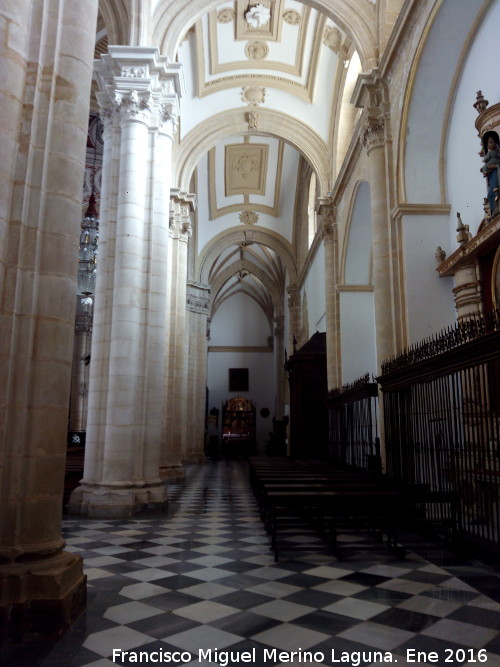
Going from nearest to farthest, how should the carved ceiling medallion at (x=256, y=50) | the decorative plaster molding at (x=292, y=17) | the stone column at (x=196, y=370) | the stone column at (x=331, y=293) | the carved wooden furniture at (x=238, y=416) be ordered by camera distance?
the decorative plaster molding at (x=292, y=17), the stone column at (x=331, y=293), the carved ceiling medallion at (x=256, y=50), the stone column at (x=196, y=370), the carved wooden furniture at (x=238, y=416)

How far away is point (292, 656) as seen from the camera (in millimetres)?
2725

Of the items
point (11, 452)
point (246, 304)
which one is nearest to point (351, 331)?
point (11, 452)

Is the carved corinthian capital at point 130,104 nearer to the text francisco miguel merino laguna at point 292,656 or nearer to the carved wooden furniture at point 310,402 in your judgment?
the text francisco miguel merino laguna at point 292,656

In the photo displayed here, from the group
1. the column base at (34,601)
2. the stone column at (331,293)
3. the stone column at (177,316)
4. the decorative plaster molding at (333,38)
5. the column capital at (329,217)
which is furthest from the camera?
the column capital at (329,217)

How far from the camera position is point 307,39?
45.4 ft

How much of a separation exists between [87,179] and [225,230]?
23.7 feet

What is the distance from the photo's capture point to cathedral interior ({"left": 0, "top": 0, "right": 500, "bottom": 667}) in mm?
3223

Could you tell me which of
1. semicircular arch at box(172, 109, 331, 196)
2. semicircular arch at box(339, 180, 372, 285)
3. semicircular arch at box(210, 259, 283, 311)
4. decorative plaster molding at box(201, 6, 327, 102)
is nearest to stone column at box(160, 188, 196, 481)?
semicircular arch at box(172, 109, 331, 196)

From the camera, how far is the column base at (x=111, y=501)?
7.23 metres

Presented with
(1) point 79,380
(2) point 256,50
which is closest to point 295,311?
(1) point 79,380

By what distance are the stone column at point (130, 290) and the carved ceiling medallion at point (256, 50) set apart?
642cm

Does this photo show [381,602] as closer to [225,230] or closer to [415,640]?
[415,640]

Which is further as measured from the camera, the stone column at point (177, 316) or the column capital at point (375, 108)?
the stone column at point (177, 316)

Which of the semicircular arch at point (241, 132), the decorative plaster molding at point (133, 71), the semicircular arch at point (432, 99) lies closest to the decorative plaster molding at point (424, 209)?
the semicircular arch at point (432, 99)
